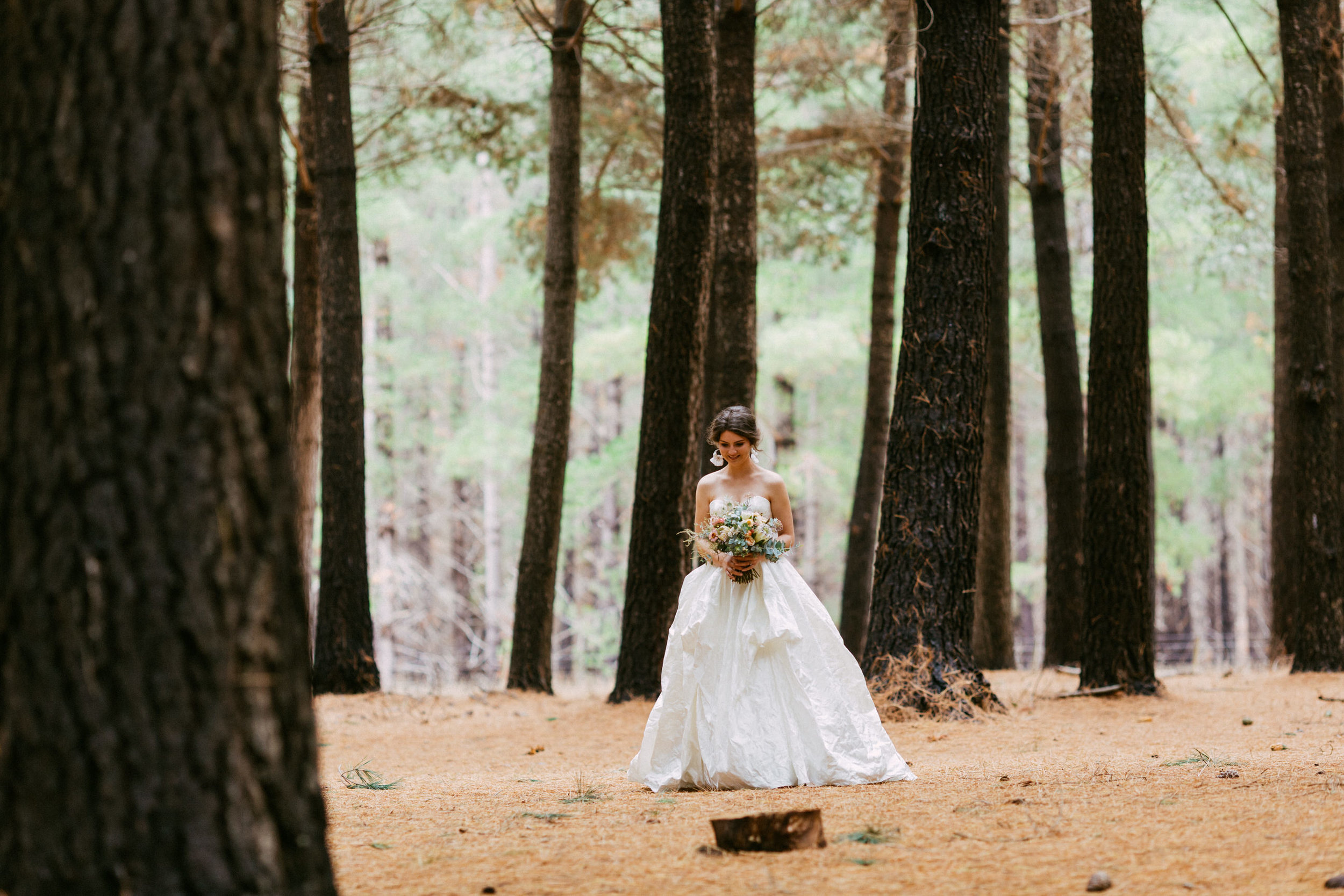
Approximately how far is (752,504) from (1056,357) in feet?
31.2

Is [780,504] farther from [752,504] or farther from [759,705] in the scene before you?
[759,705]

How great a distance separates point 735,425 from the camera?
6.41m

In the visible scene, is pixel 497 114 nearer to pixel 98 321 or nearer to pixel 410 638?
pixel 98 321

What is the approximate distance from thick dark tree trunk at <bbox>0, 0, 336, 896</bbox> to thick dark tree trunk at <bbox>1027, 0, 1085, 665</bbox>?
40.9 feet

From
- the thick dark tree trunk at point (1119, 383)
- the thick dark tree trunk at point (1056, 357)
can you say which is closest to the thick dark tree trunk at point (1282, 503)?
the thick dark tree trunk at point (1056, 357)

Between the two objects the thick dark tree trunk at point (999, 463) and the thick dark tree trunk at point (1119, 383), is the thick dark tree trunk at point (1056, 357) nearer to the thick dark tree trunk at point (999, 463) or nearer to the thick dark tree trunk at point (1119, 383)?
the thick dark tree trunk at point (999, 463)

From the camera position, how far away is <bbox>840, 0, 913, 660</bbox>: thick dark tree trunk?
52.4ft

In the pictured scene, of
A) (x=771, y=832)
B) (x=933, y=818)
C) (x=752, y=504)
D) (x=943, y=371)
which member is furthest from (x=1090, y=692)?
(x=771, y=832)

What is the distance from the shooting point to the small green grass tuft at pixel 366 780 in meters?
6.05

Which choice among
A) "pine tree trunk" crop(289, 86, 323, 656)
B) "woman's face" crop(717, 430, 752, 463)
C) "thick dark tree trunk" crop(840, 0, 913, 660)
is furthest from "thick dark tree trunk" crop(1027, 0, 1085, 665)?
"pine tree trunk" crop(289, 86, 323, 656)

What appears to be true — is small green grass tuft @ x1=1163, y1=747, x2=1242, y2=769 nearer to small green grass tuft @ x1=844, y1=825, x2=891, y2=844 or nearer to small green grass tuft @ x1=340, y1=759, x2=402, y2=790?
small green grass tuft @ x1=844, y1=825, x2=891, y2=844

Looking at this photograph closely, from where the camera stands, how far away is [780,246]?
63.6ft

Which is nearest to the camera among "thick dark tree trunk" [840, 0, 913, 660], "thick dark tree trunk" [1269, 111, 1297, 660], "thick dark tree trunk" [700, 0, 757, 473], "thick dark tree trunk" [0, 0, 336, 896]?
"thick dark tree trunk" [0, 0, 336, 896]

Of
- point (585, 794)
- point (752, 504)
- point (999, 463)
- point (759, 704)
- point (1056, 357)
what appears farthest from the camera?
point (1056, 357)
